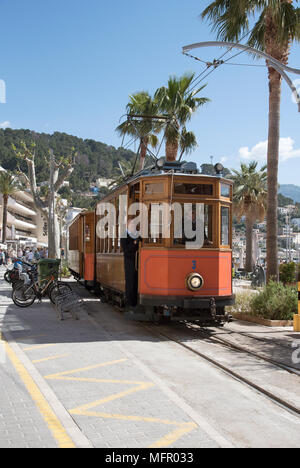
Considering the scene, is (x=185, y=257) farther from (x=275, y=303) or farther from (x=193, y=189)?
(x=275, y=303)

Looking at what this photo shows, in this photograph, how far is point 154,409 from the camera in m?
5.58

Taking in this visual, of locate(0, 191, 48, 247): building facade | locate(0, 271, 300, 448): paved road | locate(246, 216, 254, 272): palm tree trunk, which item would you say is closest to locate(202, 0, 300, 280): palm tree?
locate(0, 271, 300, 448): paved road

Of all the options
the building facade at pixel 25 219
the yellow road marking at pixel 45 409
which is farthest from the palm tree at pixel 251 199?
the building facade at pixel 25 219

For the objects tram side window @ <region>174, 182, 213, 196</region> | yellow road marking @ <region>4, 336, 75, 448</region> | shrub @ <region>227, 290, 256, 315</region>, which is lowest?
yellow road marking @ <region>4, 336, 75, 448</region>

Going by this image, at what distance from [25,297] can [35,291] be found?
0.32 m

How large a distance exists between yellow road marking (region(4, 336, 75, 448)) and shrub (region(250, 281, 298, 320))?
6.94m

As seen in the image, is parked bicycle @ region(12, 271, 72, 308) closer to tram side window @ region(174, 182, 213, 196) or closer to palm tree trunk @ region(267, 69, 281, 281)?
tram side window @ region(174, 182, 213, 196)

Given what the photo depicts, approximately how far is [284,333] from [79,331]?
14.1ft

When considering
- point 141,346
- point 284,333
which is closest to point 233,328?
point 284,333

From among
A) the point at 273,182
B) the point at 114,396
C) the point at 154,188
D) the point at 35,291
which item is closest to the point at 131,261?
the point at 154,188

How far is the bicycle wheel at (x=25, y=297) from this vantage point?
1479 cm

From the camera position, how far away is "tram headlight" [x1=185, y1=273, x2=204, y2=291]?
414 inches

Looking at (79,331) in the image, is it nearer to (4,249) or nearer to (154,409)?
(154,409)

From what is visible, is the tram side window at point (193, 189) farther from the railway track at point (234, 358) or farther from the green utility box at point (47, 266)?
the green utility box at point (47, 266)
